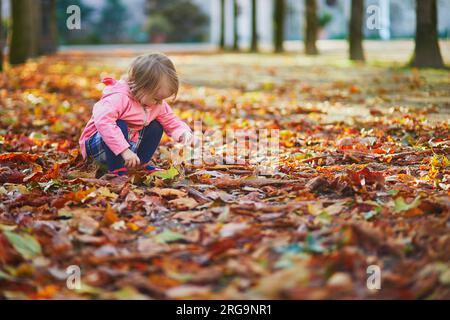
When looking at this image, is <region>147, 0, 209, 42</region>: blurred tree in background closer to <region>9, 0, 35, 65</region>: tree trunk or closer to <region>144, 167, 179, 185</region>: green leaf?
<region>9, 0, 35, 65</region>: tree trunk

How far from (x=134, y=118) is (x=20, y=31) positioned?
12896 mm

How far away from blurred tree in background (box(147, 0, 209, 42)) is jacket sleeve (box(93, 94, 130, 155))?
46.0 metres

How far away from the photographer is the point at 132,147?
4656 millimetres

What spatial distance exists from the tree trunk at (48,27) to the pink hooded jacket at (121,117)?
74.1 feet

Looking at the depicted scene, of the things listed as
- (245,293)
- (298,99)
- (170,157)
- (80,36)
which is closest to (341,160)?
(170,157)

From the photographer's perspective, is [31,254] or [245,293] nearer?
[245,293]

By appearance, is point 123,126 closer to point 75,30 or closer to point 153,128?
point 153,128

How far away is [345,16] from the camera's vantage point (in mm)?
57719

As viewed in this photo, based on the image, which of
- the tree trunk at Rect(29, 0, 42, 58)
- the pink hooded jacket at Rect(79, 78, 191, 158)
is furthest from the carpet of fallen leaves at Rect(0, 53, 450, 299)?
A: the tree trunk at Rect(29, 0, 42, 58)

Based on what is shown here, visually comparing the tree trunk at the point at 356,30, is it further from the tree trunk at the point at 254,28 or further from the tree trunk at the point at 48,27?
the tree trunk at the point at 48,27

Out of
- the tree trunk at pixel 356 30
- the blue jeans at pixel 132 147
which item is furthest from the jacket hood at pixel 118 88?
the tree trunk at pixel 356 30

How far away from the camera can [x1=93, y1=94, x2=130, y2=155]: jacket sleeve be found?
14.0 feet
